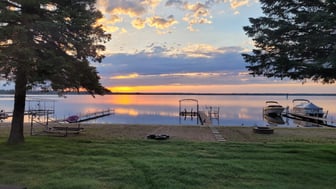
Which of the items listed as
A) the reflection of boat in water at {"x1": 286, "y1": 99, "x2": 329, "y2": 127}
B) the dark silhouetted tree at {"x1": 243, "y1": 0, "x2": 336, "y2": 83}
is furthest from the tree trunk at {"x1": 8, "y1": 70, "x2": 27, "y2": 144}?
the reflection of boat in water at {"x1": 286, "y1": 99, "x2": 329, "y2": 127}

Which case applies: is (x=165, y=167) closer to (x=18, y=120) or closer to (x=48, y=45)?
(x=48, y=45)

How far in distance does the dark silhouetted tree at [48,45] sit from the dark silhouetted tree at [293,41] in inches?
225

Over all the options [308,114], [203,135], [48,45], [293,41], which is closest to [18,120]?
[48,45]

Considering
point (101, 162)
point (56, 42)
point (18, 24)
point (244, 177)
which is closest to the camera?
point (244, 177)

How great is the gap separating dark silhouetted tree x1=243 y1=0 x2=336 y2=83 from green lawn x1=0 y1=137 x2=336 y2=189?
2.62 m

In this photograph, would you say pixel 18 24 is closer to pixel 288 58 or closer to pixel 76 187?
pixel 76 187

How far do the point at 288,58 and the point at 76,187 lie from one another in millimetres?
6461

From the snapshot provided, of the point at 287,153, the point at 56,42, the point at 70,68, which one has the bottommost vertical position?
the point at 287,153

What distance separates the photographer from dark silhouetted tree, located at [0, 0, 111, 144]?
9570 mm

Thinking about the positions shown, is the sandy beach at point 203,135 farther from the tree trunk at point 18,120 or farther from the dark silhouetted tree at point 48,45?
the dark silhouetted tree at point 48,45

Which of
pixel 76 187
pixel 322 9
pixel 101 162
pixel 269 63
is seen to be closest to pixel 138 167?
pixel 101 162

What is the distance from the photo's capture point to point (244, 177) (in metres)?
7.06

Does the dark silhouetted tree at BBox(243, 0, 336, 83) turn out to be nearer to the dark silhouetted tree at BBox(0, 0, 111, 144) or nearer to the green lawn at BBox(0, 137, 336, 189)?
the green lawn at BBox(0, 137, 336, 189)

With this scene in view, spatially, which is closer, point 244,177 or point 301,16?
point 244,177
